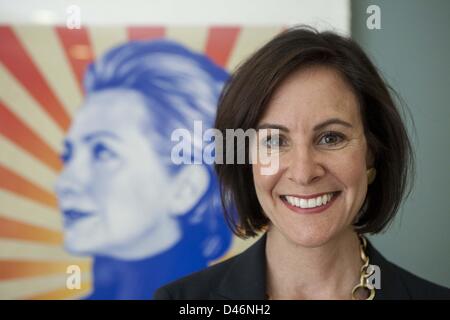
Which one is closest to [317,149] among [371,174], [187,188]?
[371,174]

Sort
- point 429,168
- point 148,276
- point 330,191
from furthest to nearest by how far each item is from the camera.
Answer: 1. point 148,276
2. point 429,168
3. point 330,191

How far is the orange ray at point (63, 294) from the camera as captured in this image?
3.91 feet

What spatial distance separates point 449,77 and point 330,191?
1.51 feet

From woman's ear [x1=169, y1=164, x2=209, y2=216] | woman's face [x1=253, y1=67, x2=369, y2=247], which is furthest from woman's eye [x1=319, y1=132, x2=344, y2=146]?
woman's ear [x1=169, y1=164, x2=209, y2=216]

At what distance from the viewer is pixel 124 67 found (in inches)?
48.6

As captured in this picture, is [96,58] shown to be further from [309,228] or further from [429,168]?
[429,168]

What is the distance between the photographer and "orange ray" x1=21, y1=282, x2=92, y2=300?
1192 millimetres

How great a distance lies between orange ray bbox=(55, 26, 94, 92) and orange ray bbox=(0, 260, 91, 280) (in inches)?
17.9

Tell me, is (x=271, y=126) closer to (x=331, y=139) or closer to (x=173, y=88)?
(x=331, y=139)

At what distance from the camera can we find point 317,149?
0.88 meters

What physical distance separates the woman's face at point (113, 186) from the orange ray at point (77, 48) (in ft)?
0.25

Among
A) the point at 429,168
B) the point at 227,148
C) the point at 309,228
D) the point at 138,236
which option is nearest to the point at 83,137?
the point at 138,236

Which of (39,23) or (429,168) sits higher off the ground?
(39,23)

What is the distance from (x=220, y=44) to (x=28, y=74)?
0.48m
